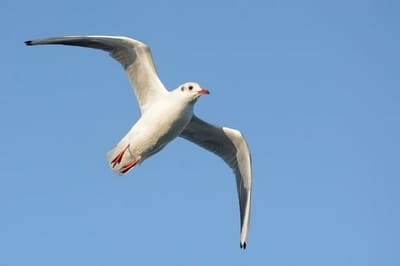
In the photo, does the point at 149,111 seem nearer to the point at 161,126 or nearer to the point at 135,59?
the point at 161,126

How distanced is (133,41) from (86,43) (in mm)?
805

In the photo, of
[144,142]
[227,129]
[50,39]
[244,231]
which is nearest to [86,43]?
[50,39]

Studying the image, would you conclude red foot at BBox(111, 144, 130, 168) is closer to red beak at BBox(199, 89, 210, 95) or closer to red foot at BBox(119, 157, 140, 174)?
red foot at BBox(119, 157, 140, 174)

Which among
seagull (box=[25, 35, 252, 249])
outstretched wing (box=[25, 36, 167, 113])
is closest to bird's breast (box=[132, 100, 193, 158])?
seagull (box=[25, 35, 252, 249])

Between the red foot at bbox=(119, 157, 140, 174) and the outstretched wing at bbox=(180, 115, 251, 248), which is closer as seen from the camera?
the red foot at bbox=(119, 157, 140, 174)

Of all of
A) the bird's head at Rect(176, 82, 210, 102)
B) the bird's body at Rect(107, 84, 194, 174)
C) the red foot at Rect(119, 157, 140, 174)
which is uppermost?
the bird's head at Rect(176, 82, 210, 102)

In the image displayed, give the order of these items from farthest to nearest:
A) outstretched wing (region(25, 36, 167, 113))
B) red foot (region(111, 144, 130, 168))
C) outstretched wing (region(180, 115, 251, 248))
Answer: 1. outstretched wing (region(180, 115, 251, 248))
2. red foot (region(111, 144, 130, 168))
3. outstretched wing (region(25, 36, 167, 113))

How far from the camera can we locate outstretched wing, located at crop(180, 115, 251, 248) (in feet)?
59.0

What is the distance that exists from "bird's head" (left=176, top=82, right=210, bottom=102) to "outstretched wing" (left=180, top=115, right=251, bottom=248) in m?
1.39

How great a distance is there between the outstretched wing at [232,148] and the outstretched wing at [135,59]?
1083 mm

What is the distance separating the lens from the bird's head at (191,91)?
16391mm

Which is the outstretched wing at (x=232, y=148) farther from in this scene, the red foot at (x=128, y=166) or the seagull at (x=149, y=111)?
the red foot at (x=128, y=166)

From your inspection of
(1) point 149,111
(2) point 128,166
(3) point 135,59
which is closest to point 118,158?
(2) point 128,166

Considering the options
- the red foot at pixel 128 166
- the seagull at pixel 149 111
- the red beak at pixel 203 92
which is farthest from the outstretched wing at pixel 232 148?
the red foot at pixel 128 166
